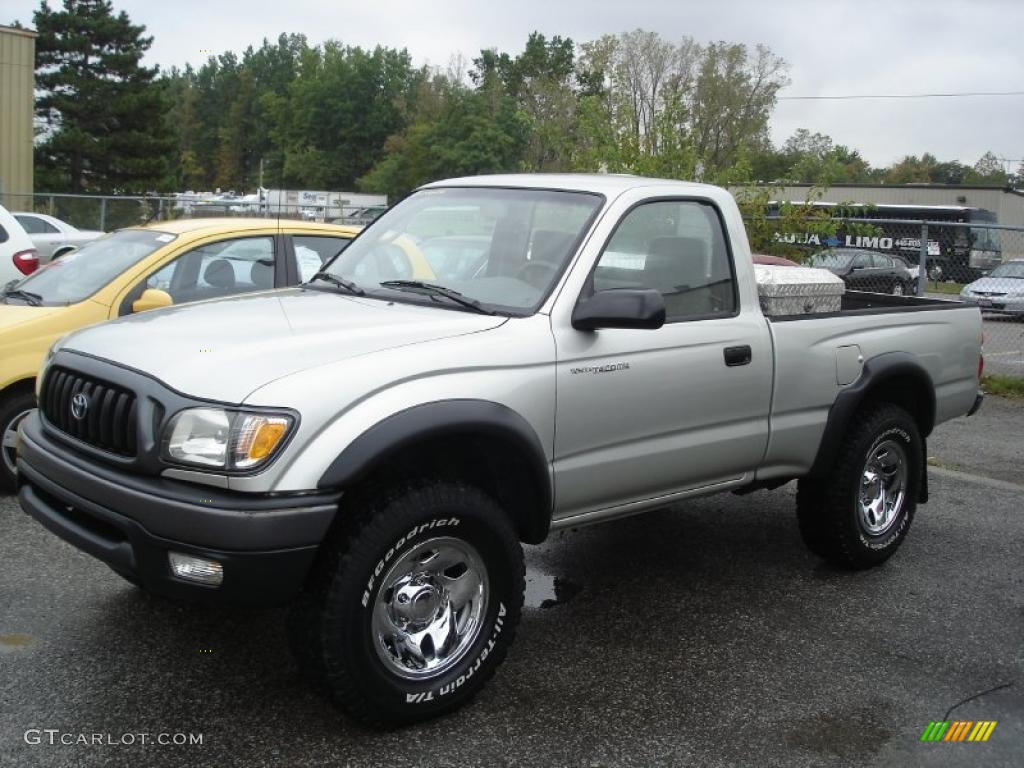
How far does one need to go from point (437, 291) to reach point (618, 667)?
167cm

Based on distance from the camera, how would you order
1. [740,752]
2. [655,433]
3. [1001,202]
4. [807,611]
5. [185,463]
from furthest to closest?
1. [1001,202]
2. [807,611]
3. [655,433]
4. [740,752]
5. [185,463]

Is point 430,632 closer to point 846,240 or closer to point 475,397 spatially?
point 475,397

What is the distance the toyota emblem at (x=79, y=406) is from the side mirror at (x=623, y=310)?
69.2 inches

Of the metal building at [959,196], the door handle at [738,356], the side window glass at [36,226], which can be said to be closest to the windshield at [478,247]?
the door handle at [738,356]

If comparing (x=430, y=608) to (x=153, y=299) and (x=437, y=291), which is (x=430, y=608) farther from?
(x=153, y=299)

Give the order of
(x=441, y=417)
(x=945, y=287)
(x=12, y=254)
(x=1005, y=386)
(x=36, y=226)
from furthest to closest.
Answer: (x=945, y=287)
(x=36, y=226)
(x=1005, y=386)
(x=12, y=254)
(x=441, y=417)

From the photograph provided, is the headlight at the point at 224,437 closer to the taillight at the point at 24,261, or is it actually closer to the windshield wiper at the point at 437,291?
the windshield wiper at the point at 437,291

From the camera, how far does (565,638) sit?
4500 mm

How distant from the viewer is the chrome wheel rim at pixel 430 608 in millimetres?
3566

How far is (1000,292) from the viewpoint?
19.0m

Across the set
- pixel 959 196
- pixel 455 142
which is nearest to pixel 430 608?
pixel 959 196

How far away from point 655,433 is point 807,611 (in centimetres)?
132

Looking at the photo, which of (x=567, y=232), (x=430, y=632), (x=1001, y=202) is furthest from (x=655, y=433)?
(x=1001, y=202)

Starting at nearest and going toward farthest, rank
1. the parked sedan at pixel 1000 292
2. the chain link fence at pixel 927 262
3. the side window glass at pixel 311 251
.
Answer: the side window glass at pixel 311 251, the chain link fence at pixel 927 262, the parked sedan at pixel 1000 292
